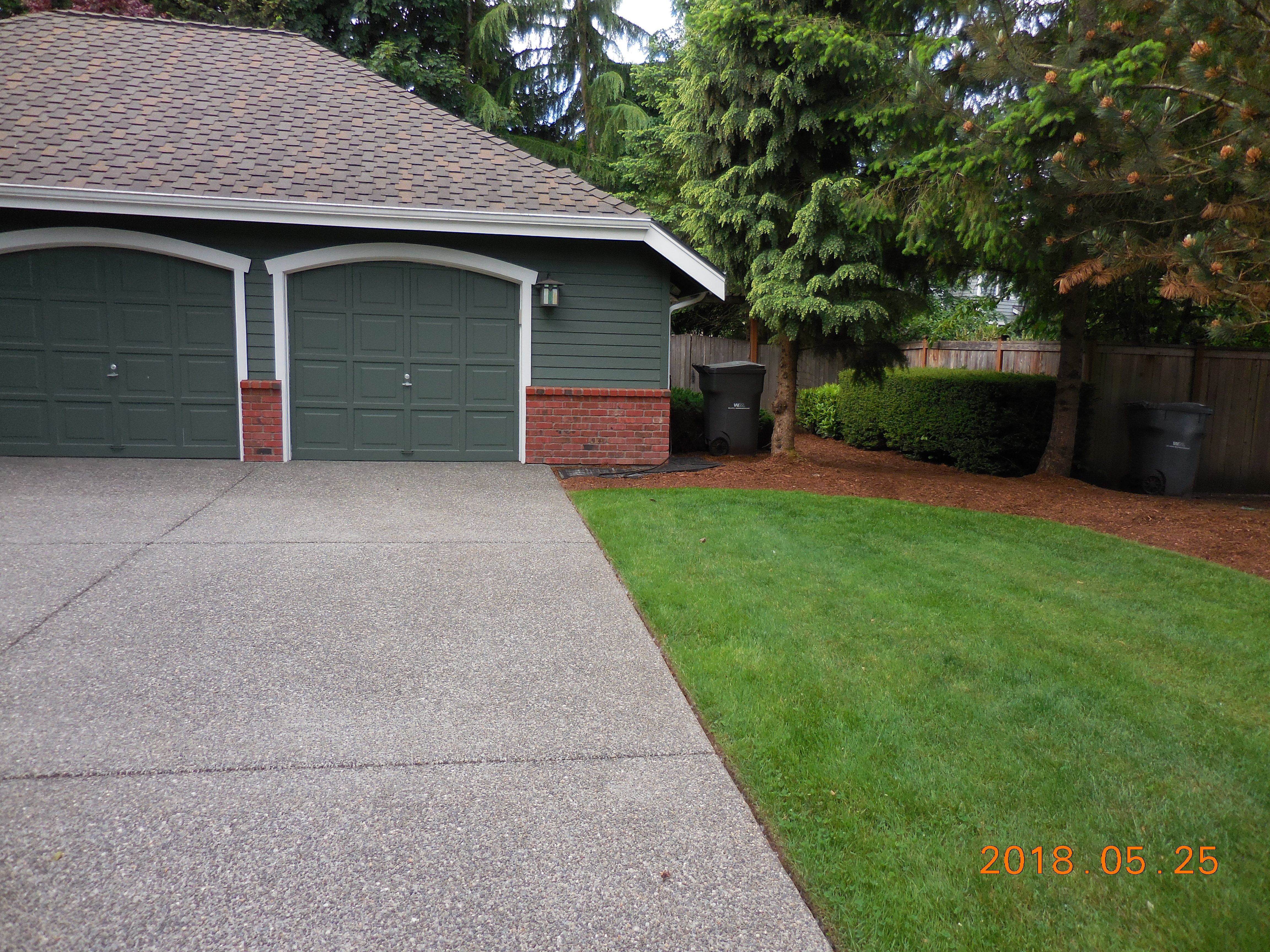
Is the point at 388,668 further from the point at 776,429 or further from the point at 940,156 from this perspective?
the point at 776,429

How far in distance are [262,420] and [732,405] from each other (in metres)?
5.77

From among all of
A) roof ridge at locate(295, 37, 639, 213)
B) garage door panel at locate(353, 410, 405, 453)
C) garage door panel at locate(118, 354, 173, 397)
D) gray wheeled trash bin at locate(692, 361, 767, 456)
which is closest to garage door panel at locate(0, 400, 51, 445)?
garage door panel at locate(118, 354, 173, 397)

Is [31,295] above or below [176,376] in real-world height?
above

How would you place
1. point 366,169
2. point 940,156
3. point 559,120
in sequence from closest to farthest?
point 940,156 < point 366,169 < point 559,120

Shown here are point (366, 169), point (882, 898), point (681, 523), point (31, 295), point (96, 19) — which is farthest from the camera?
point (96, 19)

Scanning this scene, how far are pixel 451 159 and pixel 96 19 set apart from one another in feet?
20.1

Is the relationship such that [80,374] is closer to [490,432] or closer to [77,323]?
[77,323]

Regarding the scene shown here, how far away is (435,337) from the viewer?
32.2 feet

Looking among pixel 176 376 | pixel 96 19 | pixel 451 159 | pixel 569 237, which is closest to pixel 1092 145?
pixel 569 237

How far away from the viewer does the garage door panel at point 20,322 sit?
29.8ft

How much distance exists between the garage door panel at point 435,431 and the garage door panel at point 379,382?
30cm

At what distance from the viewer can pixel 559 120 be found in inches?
923

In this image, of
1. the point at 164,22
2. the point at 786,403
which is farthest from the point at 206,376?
the point at 786,403

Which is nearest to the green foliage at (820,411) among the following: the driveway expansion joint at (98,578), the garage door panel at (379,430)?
the garage door panel at (379,430)
